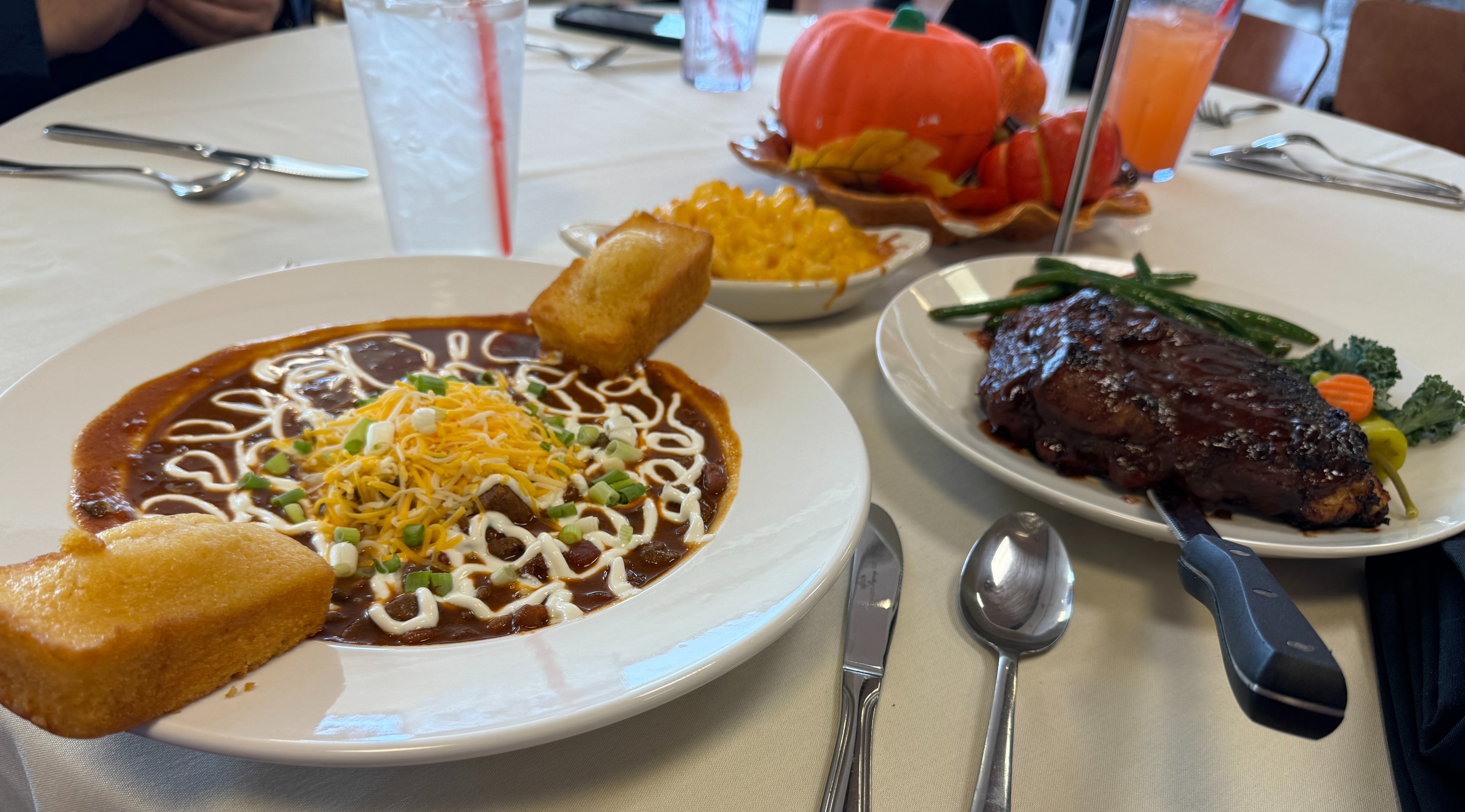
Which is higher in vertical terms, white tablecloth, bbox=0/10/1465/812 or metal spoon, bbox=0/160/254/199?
metal spoon, bbox=0/160/254/199

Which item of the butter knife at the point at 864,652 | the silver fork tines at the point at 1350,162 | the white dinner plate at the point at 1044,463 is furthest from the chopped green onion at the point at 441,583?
the silver fork tines at the point at 1350,162

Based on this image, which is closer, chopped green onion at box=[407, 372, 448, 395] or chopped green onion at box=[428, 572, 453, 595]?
chopped green onion at box=[428, 572, 453, 595]

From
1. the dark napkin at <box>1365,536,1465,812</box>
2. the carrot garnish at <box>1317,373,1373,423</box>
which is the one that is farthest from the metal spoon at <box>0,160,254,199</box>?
the dark napkin at <box>1365,536,1465,812</box>

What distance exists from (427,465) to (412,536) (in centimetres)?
14

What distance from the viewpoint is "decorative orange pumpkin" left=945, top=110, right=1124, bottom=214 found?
2.40 meters

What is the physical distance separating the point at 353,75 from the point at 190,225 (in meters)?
1.35

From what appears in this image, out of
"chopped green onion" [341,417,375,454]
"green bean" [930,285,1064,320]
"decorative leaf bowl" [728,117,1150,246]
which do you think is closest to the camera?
"chopped green onion" [341,417,375,454]

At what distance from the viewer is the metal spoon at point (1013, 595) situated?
1.23m

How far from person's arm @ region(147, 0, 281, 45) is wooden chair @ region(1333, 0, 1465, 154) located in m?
5.18

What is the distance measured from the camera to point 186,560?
1039 millimetres

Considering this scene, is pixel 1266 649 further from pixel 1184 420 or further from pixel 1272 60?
pixel 1272 60

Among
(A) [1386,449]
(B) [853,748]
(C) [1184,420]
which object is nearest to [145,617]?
(B) [853,748]

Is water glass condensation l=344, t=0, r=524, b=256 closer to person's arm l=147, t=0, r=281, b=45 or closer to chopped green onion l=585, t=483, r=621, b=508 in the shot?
chopped green onion l=585, t=483, r=621, b=508

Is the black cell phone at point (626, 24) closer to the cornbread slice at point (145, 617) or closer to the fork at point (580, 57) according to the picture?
the fork at point (580, 57)
